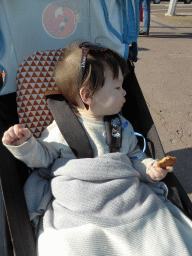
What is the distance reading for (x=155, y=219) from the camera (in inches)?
36.1

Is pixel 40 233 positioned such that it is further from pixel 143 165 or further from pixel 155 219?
pixel 143 165

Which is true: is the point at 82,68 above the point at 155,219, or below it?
above

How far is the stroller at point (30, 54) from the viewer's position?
0.99m

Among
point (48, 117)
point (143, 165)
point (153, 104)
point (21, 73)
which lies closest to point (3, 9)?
point (21, 73)

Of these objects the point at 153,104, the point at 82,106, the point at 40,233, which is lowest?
the point at 153,104

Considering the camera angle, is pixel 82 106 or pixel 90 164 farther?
pixel 82 106

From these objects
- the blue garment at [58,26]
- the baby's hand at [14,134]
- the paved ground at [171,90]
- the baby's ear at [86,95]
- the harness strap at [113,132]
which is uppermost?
the blue garment at [58,26]

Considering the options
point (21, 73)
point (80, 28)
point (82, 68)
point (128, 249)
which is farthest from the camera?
point (80, 28)

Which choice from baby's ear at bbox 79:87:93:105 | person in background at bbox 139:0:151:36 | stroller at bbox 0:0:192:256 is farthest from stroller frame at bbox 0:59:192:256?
person in background at bbox 139:0:151:36

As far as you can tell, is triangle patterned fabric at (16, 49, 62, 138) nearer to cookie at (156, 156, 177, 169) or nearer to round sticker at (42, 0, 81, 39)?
round sticker at (42, 0, 81, 39)

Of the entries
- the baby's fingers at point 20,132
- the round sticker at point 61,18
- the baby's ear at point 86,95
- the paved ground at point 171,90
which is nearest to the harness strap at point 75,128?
the baby's ear at point 86,95

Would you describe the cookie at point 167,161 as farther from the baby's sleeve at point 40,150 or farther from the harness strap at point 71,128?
the baby's sleeve at point 40,150

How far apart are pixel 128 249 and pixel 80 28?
1.20 metres

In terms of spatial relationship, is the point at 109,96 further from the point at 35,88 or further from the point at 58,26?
the point at 58,26
